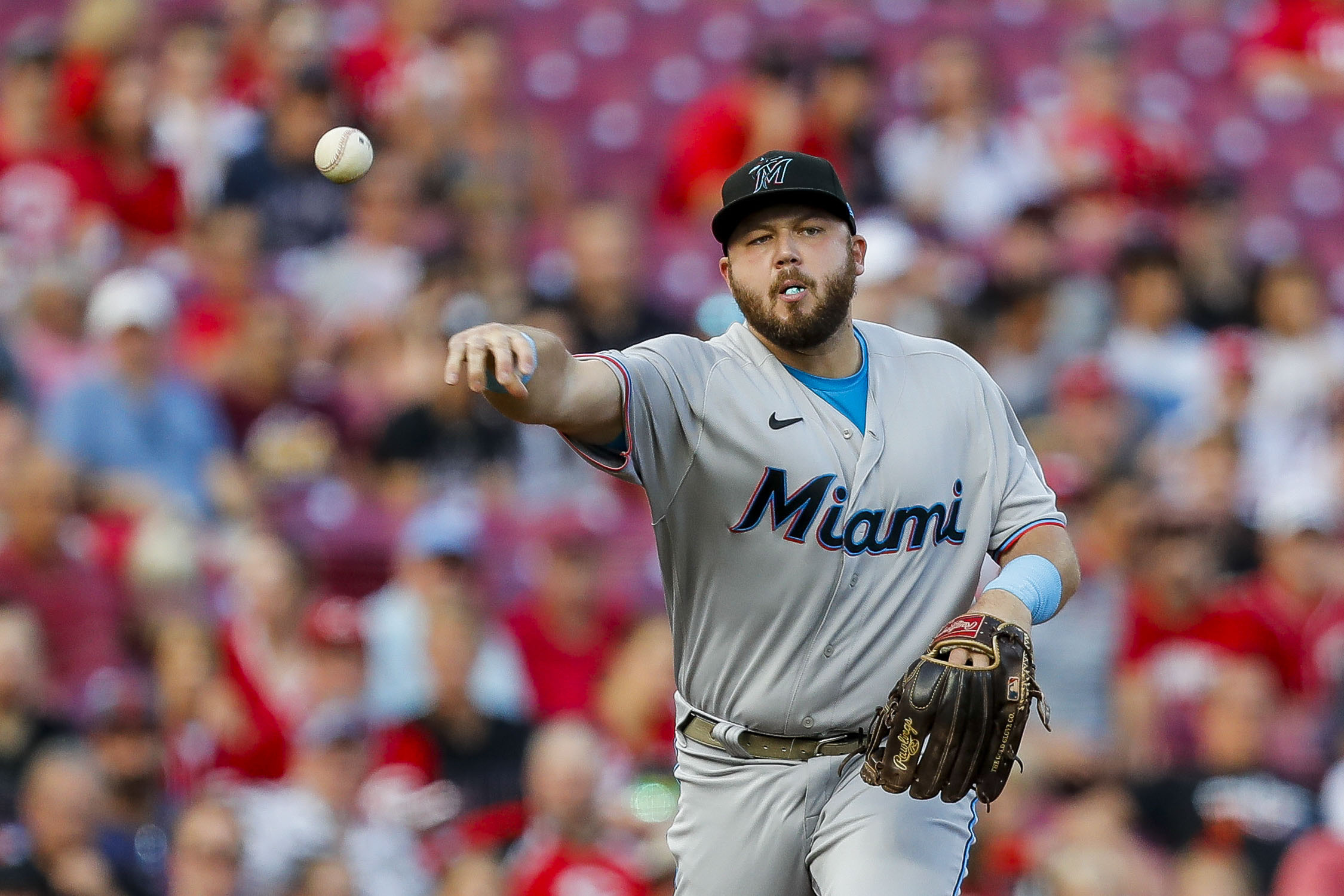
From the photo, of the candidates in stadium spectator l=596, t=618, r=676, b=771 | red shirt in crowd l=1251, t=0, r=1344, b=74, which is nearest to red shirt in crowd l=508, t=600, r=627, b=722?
stadium spectator l=596, t=618, r=676, b=771

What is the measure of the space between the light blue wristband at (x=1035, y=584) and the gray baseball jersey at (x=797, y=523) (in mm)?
122

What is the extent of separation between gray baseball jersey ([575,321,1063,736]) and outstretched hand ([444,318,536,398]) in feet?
1.37

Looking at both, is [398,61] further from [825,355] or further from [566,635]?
[825,355]

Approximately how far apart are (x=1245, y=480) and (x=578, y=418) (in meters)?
6.09

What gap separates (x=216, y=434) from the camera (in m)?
7.45

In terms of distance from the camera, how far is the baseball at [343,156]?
151 inches

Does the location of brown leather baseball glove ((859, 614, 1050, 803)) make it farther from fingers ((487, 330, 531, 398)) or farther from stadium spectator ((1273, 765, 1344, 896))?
stadium spectator ((1273, 765, 1344, 896))

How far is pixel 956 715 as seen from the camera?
3279mm

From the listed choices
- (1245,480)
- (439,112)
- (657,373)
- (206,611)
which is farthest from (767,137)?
(657,373)

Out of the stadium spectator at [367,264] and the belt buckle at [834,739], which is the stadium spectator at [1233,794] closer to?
the belt buckle at [834,739]

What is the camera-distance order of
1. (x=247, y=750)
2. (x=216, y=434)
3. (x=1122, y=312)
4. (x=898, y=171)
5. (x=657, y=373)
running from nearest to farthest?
(x=657, y=373) → (x=247, y=750) → (x=216, y=434) → (x=1122, y=312) → (x=898, y=171)

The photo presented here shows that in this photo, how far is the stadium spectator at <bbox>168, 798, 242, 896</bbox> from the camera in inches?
220

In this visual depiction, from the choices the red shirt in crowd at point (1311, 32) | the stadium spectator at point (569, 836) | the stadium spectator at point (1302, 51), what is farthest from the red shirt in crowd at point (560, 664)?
the red shirt in crowd at point (1311, 32)

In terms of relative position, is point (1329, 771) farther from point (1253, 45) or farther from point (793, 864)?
point (1253, 45)
